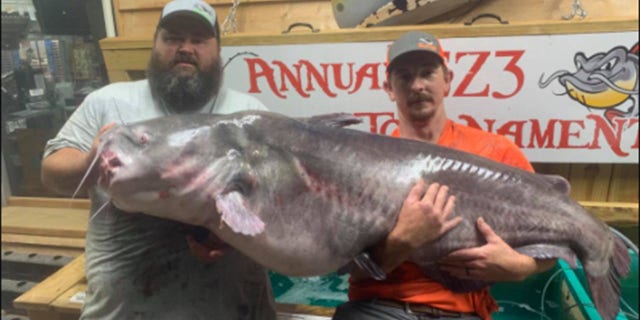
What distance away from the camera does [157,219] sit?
0.72 m

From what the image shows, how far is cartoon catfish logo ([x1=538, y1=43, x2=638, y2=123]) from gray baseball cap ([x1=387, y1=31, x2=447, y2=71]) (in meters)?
0.27

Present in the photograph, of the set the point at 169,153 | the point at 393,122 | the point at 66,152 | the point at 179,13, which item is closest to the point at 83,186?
the point at 66,152

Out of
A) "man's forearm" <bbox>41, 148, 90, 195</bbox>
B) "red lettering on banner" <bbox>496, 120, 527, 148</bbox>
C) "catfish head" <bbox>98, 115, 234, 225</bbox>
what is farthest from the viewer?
"red lettering on banner" <bbox>496, 120, 527, 148</bbox>

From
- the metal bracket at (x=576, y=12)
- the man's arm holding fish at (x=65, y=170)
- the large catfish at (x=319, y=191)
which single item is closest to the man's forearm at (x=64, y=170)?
the man's arm holding fish at (x=65, y=170)

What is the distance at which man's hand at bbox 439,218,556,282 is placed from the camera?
0.82 metres

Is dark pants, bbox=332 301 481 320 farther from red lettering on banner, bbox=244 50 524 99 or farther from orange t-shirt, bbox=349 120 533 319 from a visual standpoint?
red lettering on banner, bbox=244 50 524 99

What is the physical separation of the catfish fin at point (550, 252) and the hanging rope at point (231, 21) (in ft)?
2.36

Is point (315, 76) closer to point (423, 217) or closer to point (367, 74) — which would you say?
point (367, 74)

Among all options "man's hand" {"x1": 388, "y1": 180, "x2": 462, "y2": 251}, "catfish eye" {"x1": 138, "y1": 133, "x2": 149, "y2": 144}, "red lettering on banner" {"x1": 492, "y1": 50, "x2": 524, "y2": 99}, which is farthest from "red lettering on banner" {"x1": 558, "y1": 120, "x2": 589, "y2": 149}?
"catfish eye" {"x1": 138, "y1": 133, "x2": 149, "y2": 144}

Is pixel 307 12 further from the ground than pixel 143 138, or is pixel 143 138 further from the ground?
pixel 307 12

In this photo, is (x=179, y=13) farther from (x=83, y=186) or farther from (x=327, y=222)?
(x=327, y=222)

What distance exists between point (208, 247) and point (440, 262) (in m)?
0.44

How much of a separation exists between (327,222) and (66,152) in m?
0.43

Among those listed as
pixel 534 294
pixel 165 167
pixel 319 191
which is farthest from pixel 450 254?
pixel 534 294
